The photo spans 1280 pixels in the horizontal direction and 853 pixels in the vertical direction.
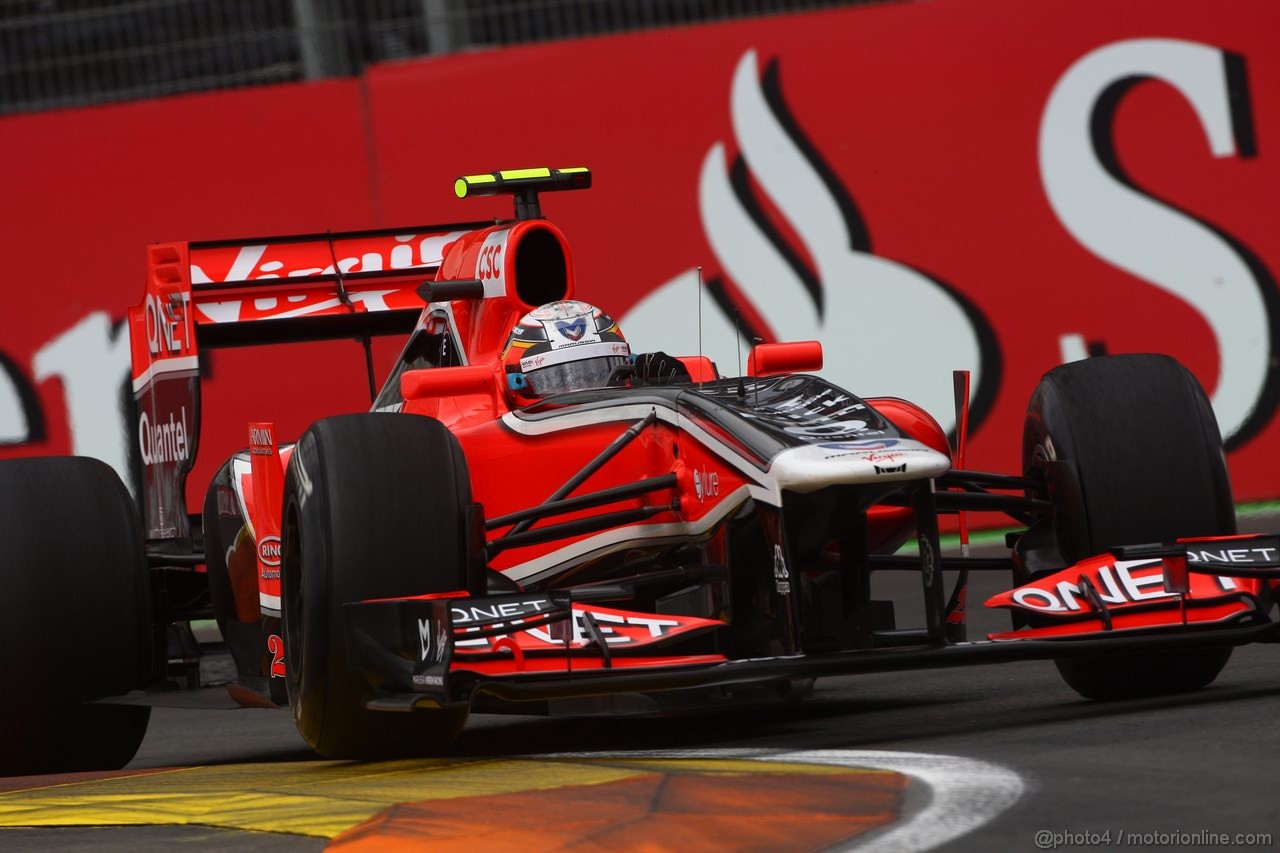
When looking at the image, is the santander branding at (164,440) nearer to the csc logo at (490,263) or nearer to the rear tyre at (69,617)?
the rear tyre at (69,617)

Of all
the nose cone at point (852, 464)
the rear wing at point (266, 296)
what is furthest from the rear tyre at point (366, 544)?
the rear wing at point (266, 296)

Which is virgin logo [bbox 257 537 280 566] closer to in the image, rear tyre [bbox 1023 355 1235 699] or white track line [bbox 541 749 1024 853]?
white track line [bbox 541 749 1024 853]

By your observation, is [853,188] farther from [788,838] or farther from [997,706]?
[788,838]

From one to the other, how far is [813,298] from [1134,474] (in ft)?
17.6

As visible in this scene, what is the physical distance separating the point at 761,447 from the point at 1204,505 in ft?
4.95

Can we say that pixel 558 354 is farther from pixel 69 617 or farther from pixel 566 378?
pixel 69 617

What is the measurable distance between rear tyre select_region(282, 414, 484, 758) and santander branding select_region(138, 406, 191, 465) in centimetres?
210

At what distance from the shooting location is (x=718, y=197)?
11.7 m

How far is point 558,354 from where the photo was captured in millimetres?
6898

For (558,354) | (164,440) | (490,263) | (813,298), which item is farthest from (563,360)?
(813,298)

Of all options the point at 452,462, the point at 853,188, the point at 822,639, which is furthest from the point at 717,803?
the point at 853,188

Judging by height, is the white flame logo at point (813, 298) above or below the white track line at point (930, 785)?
above

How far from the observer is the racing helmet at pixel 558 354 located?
6898 mm

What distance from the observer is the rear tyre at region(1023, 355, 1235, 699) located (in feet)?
20.5
